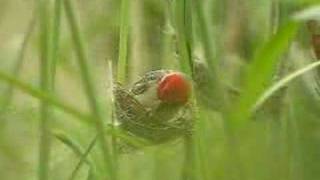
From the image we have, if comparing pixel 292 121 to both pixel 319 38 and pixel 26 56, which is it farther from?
pixel 26 56

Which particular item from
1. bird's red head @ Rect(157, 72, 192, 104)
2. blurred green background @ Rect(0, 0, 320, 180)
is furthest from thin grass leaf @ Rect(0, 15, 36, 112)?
bird's red head @ Rect(157, 72, 192, 104)

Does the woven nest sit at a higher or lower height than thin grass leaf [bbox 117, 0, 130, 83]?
lower

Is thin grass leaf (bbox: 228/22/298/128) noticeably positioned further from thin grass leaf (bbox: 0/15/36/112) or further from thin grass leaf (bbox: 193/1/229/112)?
thin grass leaf (bbox: 0/15/36/112)

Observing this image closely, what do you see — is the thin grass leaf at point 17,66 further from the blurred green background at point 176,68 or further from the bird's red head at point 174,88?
the bird's red head at point 174,88

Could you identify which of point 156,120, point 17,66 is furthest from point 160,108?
point 17,66

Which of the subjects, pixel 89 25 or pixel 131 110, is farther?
pixel 89 25

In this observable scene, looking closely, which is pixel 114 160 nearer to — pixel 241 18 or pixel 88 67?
pixel 88 67

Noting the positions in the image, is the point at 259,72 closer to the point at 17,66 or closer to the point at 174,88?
the point at 174,88

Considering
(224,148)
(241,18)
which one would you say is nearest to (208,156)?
(224,148)
